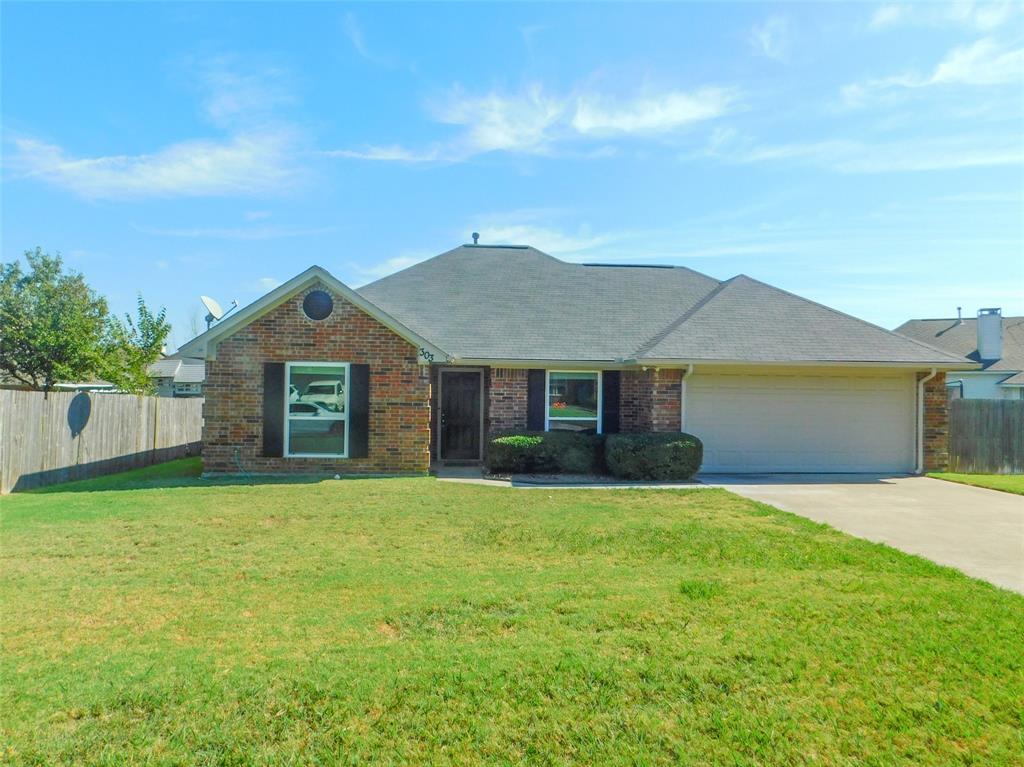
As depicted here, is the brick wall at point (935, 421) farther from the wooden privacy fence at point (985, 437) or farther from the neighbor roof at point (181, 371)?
the neighbor roof at point (181, 371)

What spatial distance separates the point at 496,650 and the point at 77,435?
1204 centimetres

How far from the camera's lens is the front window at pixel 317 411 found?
12.8 metres

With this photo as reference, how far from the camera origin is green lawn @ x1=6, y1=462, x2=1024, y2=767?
3314mm

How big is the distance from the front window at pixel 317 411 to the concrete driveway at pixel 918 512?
7.37 meters

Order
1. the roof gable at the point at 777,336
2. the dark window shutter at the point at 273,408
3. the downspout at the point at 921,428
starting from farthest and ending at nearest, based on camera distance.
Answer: the downspout at the point at 921,428 → the roof gable at the point at 777,336 → the dark window shutter at the point at 273,408

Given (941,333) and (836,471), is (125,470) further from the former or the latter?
(941,333)

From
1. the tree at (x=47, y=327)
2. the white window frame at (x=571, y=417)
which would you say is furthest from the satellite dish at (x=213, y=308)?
the tree at (x=47, y=327)

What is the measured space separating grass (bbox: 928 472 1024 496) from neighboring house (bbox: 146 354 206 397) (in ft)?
105

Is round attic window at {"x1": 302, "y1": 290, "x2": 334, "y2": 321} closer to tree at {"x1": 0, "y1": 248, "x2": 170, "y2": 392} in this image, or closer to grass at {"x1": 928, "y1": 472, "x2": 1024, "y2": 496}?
grass at {"x1": 928, "y1": 472, "x2": 1024, "y2": 496}

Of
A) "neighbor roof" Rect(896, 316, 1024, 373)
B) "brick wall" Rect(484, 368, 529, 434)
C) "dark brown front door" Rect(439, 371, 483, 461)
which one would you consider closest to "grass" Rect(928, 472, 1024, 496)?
"brick wall" Rect(484, 368, 529, 434)

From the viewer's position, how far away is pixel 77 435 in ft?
42.1

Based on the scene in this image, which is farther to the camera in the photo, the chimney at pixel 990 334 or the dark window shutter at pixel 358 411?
the chimney at pixel 990 334

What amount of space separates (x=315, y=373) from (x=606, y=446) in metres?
6.08

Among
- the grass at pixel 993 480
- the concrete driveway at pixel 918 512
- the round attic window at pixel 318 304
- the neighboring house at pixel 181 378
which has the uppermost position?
the round attic window at pixel 318 304
